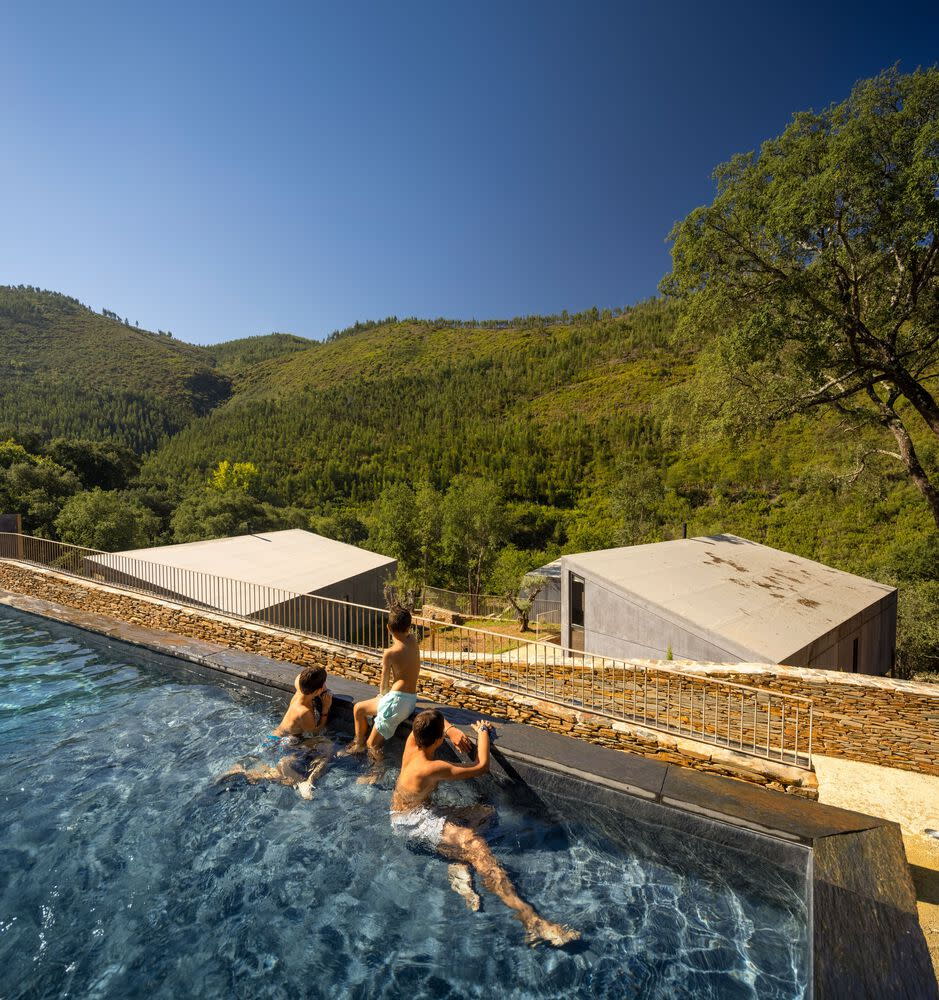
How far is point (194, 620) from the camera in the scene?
1009 cm

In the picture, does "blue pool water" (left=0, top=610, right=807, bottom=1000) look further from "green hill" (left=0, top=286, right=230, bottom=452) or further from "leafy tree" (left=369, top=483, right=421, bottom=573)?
"green hill" (left=0, top=286, right=230, bottom=452)

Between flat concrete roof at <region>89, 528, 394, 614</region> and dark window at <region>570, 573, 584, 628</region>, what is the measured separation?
25.0 ft

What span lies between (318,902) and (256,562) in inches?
604

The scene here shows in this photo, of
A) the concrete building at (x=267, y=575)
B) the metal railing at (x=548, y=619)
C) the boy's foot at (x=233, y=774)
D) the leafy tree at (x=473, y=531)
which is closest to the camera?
the boy's foot at (x=233, y=774)

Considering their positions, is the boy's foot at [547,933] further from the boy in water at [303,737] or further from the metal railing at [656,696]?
the boy in water at [303,737]

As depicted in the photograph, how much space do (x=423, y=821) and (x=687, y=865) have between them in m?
2.25

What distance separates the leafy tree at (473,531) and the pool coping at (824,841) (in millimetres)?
19268

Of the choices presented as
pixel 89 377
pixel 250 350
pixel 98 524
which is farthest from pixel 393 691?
pixel 250 350

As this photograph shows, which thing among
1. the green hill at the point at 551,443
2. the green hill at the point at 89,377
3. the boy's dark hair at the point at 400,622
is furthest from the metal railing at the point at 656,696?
the green hill at the point at 89,377

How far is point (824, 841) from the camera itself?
12.5 feet

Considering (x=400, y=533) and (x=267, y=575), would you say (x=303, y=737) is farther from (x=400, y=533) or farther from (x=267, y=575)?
(x=400, y=533)

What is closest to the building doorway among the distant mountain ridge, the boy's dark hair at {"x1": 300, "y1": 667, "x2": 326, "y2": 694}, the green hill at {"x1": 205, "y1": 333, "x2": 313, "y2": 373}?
the boy's dark hair at {"x1": 300, "y1": 667, "x2": 326, "y2": 694}

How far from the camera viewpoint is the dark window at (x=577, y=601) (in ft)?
42.8

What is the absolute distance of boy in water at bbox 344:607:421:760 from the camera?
5691mm
